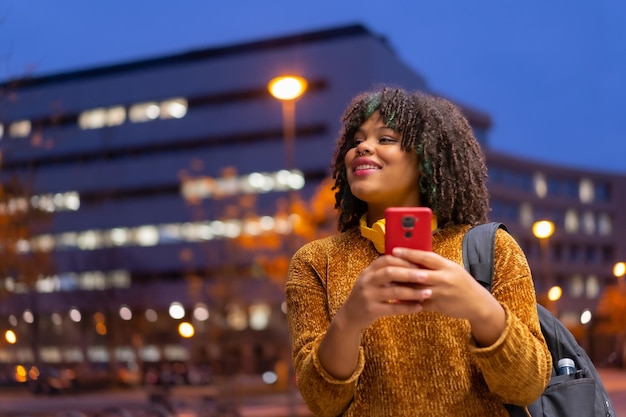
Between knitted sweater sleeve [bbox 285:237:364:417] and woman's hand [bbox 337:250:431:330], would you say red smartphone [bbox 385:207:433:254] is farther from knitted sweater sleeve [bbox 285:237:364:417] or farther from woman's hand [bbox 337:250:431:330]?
knitted sweater sleeve [bbox 285:237:364:417]

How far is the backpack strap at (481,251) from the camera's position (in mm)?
2115

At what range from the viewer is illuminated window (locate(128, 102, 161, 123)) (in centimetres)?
6041

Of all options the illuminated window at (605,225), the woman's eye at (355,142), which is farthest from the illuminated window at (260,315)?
the woman's eye at (355,142)

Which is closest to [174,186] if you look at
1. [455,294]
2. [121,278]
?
[121,278]

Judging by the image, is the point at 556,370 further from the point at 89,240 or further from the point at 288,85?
the point at 89,240

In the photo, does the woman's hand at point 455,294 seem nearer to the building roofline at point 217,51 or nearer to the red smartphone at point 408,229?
the red smartphone at point 408,229

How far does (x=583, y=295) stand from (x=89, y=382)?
47.9 metres

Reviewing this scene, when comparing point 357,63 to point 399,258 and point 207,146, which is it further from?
point 399,258

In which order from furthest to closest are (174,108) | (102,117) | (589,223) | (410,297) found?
(589,223) → (102,117) → (174,108) → (410,297)

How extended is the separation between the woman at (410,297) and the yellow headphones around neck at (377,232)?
0.04 m

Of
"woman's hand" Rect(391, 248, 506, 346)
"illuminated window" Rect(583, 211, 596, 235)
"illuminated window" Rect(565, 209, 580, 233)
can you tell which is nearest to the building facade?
"illuminated window" Rect(565, 209, 580, 233)

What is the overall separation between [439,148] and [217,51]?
5741cm

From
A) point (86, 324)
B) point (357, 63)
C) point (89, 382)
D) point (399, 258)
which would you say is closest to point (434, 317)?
point (399, 258)

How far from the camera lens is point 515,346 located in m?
1.94
